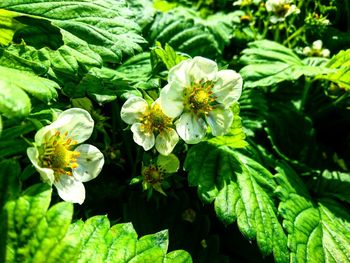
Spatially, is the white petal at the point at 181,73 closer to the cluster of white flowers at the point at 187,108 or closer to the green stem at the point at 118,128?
the cluster of white flowers at the point at 187,108

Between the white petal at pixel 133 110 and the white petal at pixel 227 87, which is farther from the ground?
the white petal at pixel 227 87

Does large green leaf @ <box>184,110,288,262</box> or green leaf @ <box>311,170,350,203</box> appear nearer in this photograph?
large green leaf @ <box>184,110,288,262</box>

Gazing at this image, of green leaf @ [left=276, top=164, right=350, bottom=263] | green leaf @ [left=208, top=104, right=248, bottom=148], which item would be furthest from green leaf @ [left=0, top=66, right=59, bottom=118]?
→ green leaf @ [left=276, top=164, right=350, bottom=263]

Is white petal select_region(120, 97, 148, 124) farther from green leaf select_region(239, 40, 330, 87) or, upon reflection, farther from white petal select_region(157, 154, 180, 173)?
green leaf select_region(239, 40, 330, 87)

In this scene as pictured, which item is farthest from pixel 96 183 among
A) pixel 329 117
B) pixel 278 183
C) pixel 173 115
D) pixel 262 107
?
pixel 329 117

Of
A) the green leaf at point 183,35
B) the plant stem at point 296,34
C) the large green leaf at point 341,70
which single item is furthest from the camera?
the plant stem at point 296,34

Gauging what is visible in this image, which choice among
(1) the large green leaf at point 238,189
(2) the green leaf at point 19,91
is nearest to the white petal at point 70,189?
(2) the green leaf at point 19,91

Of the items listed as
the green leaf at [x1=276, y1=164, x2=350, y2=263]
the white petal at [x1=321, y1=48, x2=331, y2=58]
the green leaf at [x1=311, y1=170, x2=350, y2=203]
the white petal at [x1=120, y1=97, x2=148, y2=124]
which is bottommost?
the green leaf at [x1=311, y1=170, x2=350, y2=203]
